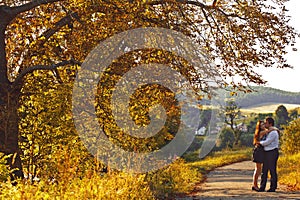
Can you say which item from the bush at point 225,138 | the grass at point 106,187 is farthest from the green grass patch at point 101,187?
the bush at point 225,138

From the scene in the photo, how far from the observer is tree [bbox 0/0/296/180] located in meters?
11.7

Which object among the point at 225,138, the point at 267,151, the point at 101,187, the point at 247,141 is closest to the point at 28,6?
the point at 101,187

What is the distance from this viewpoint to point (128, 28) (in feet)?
38.2

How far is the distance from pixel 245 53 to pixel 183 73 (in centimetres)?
201

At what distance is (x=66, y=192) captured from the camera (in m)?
7.96

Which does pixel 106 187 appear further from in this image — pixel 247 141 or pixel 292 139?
pixel 247 141

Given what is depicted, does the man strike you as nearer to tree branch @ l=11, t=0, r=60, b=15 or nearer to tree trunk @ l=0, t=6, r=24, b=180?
tree trunk @ l=0, t=6, r=24, b=180

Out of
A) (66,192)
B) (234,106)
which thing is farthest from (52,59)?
(234,106)

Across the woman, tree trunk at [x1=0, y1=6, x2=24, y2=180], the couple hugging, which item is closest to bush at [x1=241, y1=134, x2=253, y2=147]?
the woman

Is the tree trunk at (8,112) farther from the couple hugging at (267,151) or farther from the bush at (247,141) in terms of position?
the bush at (247,141)

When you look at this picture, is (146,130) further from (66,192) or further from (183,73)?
(66,192)

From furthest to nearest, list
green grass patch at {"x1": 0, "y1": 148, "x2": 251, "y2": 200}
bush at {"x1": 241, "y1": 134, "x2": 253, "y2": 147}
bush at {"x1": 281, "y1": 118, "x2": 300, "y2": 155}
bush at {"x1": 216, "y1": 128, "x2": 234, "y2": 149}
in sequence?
1. bush at {"x1": 216, "y1": 128, "x2": 234, "y2": 149}
2. bush at {"x1": 241, "y1": 134, "x2": 253, "y2": 147}
3. bush at {"x1": 281, "y1": 118, "x2": 300, "y2": 155}
4. green grass patch at {"x1": 0, "y1": 148, "x2": 251, "y2": 200}

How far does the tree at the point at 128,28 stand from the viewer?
461 inches

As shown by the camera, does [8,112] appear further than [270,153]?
No
